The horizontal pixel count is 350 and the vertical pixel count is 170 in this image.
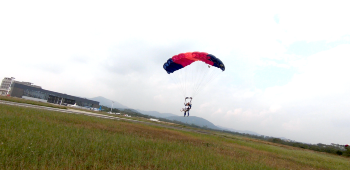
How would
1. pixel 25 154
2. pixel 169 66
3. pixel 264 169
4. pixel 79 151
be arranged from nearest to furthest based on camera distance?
pixel 25 154 < pixel 79 151 < pixel 264 169 < pixel 169 66

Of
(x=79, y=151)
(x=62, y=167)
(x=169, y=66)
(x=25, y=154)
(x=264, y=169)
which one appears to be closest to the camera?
(x=62, y=167)

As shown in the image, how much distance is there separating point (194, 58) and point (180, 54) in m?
1.41

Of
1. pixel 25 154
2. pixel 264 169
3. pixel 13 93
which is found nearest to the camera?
pixel 25 154

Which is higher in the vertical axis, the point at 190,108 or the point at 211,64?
the point at 211,64

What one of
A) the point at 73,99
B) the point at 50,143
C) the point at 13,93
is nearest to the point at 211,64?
the point at 50,143

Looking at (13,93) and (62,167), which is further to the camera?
(13,93)

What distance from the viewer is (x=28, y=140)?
6293 mm

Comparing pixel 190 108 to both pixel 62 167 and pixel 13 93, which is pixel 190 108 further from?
pixel 13 93

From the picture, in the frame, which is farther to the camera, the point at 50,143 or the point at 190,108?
the point at 190,108

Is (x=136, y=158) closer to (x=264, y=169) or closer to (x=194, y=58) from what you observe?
(x=264, y=169)

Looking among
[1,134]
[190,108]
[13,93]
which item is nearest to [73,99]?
[13,93]

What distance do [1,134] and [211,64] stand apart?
14.8m

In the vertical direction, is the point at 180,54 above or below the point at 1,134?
above

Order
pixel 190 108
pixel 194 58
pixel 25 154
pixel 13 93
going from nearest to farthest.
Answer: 1. pixel 25 154
2. pixel 194 58
3. pixel 190 108
4. pixel 13 93
